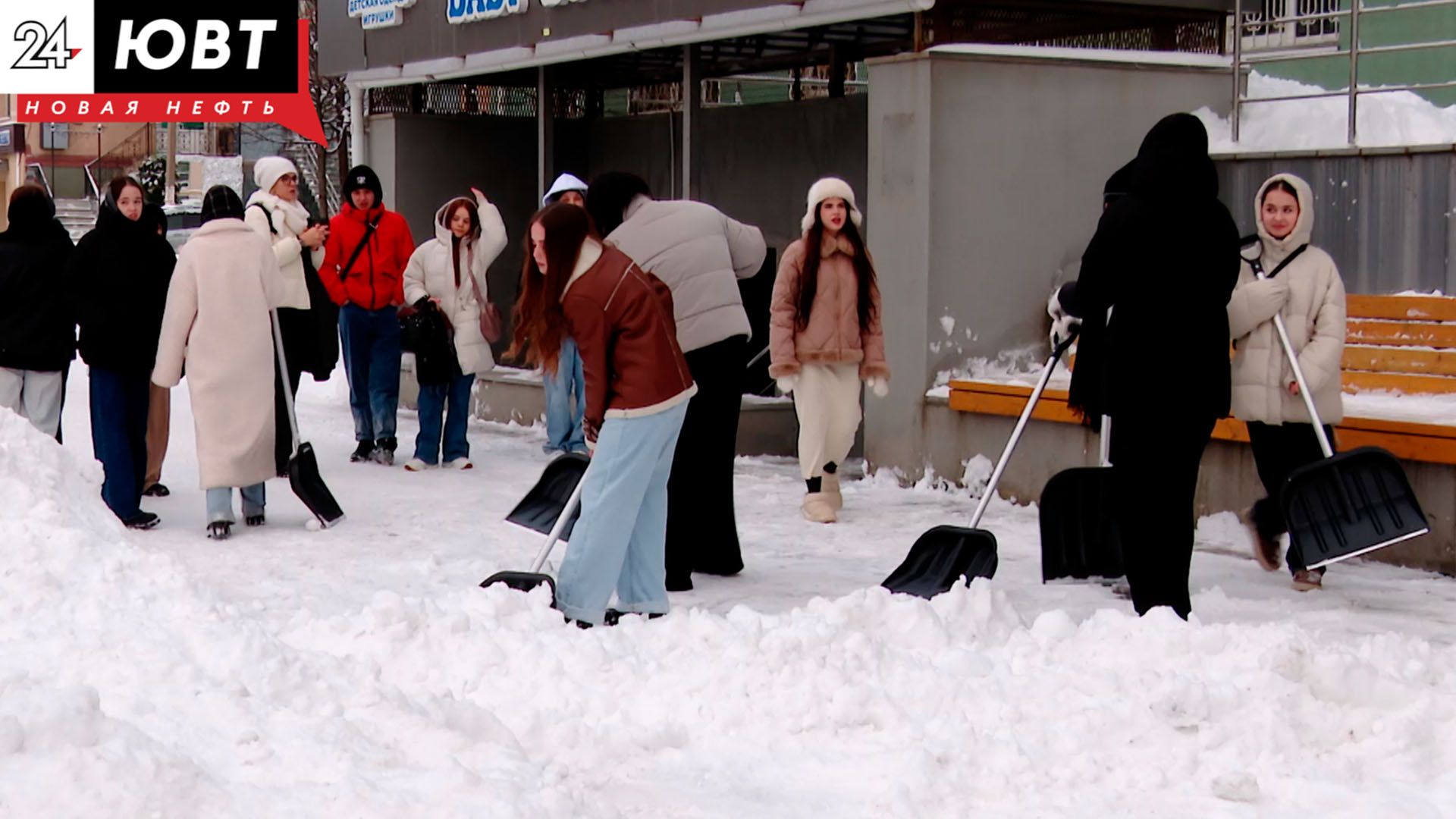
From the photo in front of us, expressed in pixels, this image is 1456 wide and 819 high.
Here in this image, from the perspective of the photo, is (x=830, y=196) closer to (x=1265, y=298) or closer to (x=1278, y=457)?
(x=1265, y=298)

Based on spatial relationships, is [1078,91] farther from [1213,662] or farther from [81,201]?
[81,201]

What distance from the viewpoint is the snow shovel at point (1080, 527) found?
24.6ft

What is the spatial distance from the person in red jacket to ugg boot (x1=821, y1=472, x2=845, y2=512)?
3.33 m

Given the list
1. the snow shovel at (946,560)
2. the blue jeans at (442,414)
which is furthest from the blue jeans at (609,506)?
the blue jeans at (442,414)

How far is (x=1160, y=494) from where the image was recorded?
6383mm

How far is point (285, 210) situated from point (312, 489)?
2.38m

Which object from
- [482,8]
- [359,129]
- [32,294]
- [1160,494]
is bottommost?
[1160,494]

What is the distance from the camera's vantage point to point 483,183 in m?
16.7

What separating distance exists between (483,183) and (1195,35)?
745 centimetres

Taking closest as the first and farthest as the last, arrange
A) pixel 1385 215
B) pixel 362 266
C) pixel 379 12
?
1. pixel 1385 215
2. pixel 362 266
3. pixel 379 12

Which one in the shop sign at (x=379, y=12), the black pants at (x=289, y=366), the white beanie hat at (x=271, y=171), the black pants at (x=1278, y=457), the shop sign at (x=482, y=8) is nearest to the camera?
the black pants at (x=1278, y=457)

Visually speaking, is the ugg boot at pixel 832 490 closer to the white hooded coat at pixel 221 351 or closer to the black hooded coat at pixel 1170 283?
the white hooded coat at pixel 221 351

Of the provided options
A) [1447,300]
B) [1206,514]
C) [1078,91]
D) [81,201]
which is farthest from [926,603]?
[81,201]

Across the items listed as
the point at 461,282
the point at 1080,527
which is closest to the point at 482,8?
the point at 461,282
